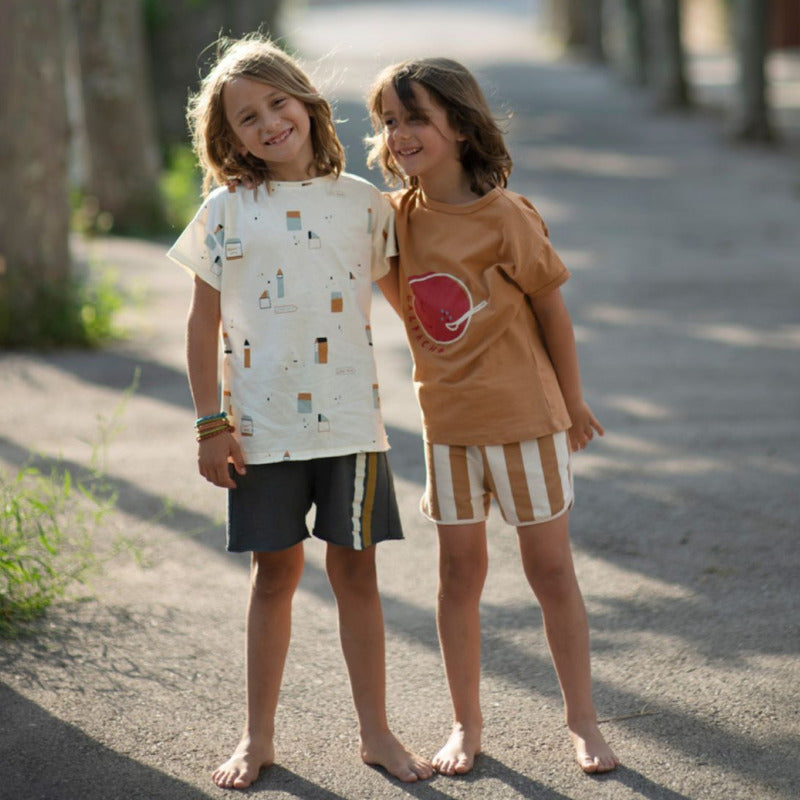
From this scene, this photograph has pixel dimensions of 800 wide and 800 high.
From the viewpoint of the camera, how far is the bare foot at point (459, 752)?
3160 mm

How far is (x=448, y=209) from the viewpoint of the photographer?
3.06m

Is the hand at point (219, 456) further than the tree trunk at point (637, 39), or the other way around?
the tree trunk at point (637, 39)

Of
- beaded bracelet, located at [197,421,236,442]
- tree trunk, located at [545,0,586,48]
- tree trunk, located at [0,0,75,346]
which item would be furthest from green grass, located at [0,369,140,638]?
tree trunk, located at [545,0,586,48]

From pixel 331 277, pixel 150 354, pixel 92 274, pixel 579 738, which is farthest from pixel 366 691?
pixel 92 274

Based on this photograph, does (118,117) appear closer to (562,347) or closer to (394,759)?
(562,347)

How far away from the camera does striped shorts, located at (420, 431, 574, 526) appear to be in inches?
122

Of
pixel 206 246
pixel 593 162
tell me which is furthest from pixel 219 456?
pixel 593 162

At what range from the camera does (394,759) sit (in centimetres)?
319

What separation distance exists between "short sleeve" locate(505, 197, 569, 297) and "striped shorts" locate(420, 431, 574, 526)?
0.36m

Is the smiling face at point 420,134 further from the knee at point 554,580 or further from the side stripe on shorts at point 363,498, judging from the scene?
the knee at point 554,580

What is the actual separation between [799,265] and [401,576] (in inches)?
244

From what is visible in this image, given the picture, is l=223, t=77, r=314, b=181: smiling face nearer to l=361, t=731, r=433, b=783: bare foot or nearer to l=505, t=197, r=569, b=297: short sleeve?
l=505, t=197, r=569, b=297: short sleeve

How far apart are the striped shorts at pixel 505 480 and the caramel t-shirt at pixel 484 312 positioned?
0.14ft

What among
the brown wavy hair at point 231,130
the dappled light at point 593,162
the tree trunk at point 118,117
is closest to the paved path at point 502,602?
the brown wavy hair at point 231,130
